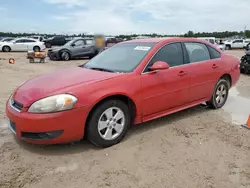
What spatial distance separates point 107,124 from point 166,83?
4.13 ft

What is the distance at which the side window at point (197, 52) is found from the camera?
4871mm

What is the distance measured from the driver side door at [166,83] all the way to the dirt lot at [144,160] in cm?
43

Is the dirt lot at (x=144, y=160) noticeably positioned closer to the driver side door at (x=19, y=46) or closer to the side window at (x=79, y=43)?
the side window at (x=79, y=43)

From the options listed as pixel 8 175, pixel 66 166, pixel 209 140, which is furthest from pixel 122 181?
pixel 209 140

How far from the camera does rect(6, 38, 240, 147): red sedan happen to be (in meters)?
3.29

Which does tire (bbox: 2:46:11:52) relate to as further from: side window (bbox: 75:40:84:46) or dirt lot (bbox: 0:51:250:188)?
dirt lot (bbox: 0:51:250:188)

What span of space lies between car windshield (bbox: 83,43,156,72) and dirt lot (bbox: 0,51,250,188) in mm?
1099

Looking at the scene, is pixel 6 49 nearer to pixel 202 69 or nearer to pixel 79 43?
pixel 79 43

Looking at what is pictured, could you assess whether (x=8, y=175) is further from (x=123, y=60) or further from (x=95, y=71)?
(x=123, y=60)

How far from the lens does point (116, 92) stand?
362 centimetres

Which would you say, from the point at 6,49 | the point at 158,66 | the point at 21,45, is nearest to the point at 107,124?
the point at 158,66

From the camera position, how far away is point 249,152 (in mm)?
3625

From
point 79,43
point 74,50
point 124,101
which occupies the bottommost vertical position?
point 124,101

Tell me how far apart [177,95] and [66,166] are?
2257 mm
